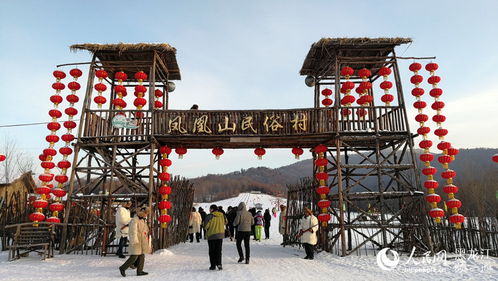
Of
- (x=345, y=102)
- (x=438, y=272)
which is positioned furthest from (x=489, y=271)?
(x=345, y=102)

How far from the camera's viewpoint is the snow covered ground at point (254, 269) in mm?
7738

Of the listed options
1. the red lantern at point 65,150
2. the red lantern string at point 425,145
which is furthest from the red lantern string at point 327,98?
the red lantern at point 65,150

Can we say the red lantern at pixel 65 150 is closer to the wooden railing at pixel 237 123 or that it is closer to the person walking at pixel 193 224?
the wooden railing at pixel 237 123

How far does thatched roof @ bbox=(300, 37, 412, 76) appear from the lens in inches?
494

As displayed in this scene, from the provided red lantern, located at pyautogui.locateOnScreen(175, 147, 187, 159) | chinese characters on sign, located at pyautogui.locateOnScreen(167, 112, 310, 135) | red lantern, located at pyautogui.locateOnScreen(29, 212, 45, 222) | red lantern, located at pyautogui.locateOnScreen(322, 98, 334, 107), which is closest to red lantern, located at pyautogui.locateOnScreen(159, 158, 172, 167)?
red lantern, located at pyautogui.locateOnScreen(175, 147, 187, 159)

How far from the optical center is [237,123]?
500 inches

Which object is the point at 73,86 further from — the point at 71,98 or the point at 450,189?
the point at 450,189

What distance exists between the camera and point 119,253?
10742mm

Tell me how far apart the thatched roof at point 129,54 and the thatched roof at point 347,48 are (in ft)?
18.9

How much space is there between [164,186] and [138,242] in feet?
15.9

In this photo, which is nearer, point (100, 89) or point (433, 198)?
point (433, 198)

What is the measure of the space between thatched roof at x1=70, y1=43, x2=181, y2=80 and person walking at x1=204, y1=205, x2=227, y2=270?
7506 mm

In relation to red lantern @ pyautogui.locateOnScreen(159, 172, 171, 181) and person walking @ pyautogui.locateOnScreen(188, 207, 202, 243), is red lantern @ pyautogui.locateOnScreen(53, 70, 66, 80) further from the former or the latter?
person walking @ pyautogui.locateOnScreen(188, 207, 202, 243)

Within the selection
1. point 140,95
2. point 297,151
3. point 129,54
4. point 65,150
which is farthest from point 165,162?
point 297,151
